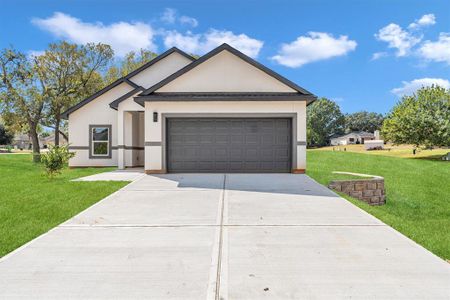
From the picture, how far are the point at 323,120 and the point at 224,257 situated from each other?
297ft

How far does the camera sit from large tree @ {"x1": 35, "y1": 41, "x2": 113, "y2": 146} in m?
26.9

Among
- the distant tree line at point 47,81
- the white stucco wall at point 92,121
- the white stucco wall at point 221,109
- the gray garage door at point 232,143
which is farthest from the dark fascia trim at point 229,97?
the distant tree line at point 47,81

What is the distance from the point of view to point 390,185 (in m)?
13.1

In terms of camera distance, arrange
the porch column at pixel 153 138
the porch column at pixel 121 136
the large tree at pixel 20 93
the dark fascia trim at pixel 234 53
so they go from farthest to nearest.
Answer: the large tree at pixel 20 93, the porch column at pixel 121 136, the porch column at pixel 153 138, the dark fascia trim at pixel 234 53

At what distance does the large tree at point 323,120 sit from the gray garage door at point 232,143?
73040mm

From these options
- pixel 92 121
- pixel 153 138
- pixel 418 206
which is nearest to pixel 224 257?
pixel 153 138

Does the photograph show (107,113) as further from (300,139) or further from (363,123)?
(363,123)

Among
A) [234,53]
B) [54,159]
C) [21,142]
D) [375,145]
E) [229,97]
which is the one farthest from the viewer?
[21,142]

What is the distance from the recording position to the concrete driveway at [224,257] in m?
3.22

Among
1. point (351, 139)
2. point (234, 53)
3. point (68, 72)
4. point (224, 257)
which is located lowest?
point (224, 257)

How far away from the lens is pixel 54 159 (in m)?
11.2

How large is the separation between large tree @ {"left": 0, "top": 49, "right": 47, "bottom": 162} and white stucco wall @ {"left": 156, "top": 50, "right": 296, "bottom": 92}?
18700 millimetres

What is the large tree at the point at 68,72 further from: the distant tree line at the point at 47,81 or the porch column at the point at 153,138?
the porch column at the point at 153,138

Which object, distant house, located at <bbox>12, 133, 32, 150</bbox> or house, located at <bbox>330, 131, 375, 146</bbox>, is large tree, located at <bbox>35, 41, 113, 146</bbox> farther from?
distant house, located at <bbox>12, 133, 32, 150</bbox>
